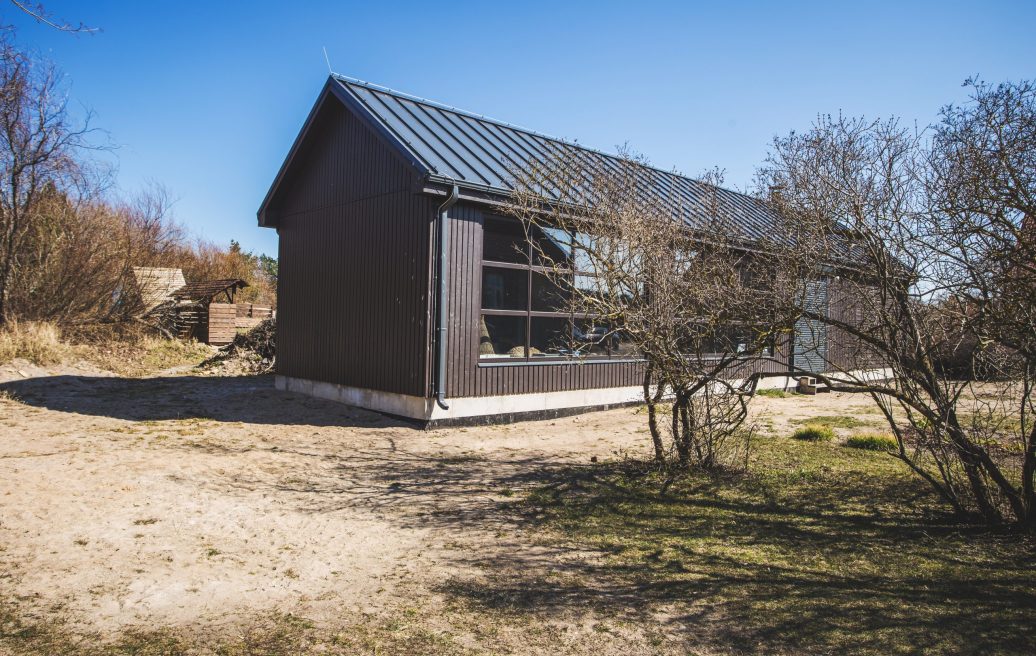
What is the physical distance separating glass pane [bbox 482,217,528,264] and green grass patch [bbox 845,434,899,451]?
5.64 m

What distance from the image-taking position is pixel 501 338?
12859mm

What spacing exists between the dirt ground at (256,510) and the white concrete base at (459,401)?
10.9 inches

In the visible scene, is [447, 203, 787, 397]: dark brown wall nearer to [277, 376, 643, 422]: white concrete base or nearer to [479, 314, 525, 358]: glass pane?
[277, 376, 643, 422]: white concrete base

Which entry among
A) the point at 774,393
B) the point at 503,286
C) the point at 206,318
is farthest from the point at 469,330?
the point at 206,318

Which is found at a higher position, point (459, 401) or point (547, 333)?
point (547, 333)

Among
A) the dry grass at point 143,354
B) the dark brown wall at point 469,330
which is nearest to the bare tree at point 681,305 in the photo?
the dark brown wall at point 469,330

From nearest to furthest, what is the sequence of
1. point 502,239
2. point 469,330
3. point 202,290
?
point 469,330, point 502,239, point 202,290

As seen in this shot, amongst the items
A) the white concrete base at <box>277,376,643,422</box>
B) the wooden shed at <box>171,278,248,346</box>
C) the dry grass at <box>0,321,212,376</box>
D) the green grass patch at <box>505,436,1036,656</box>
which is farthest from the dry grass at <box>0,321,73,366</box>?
the green grass patch at <box>505,436,1036,656</box>

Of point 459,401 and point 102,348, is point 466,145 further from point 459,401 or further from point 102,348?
point 102,348

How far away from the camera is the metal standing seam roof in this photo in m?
9.77

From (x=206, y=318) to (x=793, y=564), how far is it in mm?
20093

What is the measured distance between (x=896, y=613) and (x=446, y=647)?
260 centimetres

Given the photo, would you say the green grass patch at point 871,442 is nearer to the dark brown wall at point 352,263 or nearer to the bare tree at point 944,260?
the bare tree at point 944,260

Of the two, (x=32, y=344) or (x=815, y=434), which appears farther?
(x=32, y=344)
